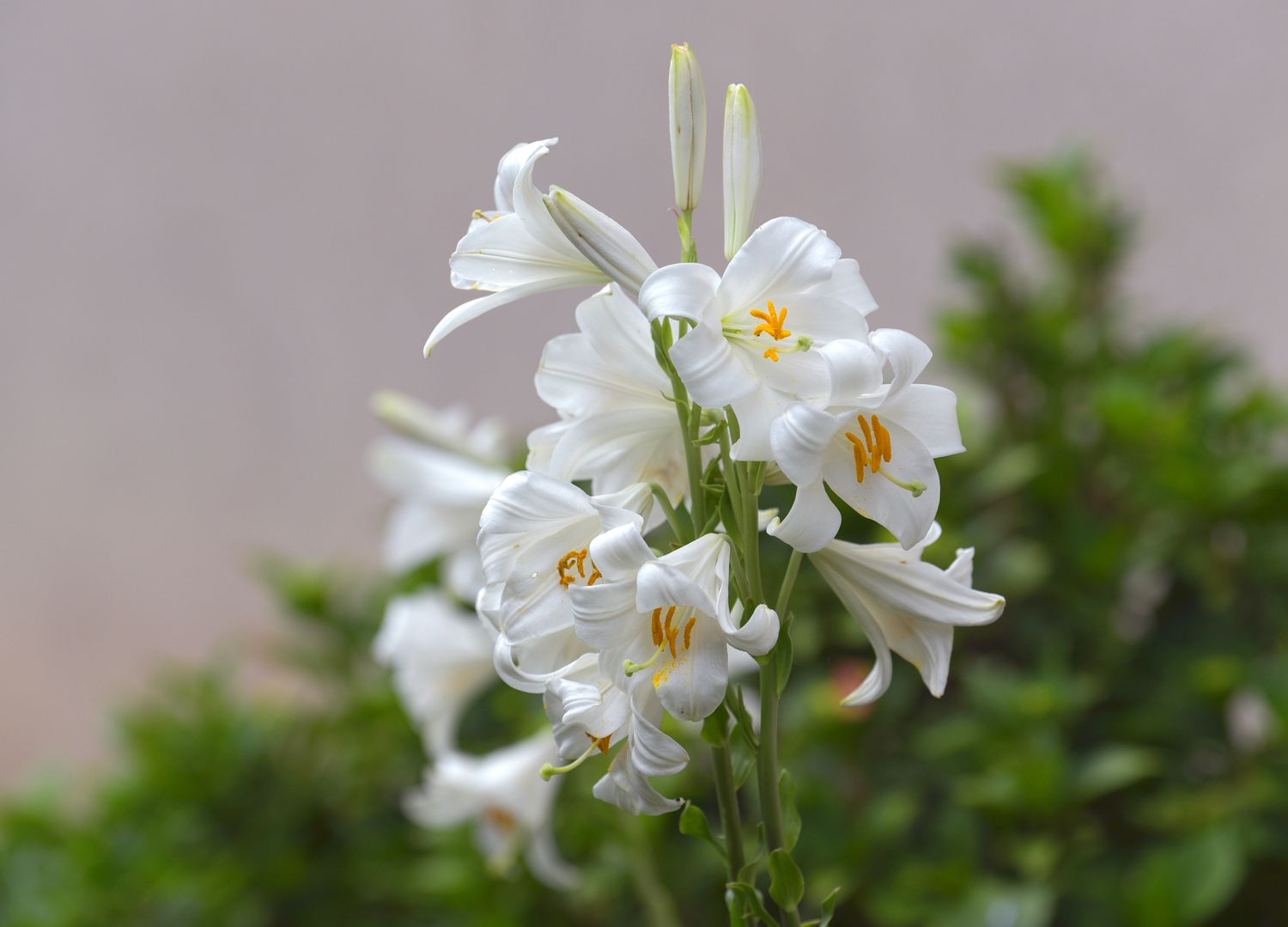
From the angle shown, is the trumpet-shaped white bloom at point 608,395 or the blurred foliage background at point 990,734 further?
the blurred foliage background at point 990,734

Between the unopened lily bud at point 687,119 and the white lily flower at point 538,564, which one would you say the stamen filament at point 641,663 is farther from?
the unopened lily bud at point 687,119

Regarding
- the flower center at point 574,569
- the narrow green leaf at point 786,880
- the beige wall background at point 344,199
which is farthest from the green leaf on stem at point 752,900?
the beige wall background at point 344,199

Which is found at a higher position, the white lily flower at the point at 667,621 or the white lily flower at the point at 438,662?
the white lily flower at the point at 667,621

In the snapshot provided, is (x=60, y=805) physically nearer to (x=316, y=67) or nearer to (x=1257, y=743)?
(x=1257, y=743)

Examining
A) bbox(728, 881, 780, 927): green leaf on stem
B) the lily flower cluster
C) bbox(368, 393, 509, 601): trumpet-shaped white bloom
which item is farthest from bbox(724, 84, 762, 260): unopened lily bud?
bbox(368, 393, 509, 601): trumpet-shaped white bloom

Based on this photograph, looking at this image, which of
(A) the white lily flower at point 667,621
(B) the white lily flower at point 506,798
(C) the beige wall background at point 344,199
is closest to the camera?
(A) the white lily flower at point 667,621

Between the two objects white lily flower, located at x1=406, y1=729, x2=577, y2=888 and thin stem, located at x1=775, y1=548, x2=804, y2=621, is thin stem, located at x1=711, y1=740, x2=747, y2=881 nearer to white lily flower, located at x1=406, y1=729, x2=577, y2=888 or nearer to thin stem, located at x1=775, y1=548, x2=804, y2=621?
thin stem, located at x1=775, y1=548, x2=804, y2=621

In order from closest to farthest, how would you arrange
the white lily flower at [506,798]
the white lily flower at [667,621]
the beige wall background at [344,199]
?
the white lily flower at [667,621]
the white lily flower at [506,798]
the beige wall background at [344,199]

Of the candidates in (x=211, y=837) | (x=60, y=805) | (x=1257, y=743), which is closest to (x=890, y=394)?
(x=1257, y=743)
